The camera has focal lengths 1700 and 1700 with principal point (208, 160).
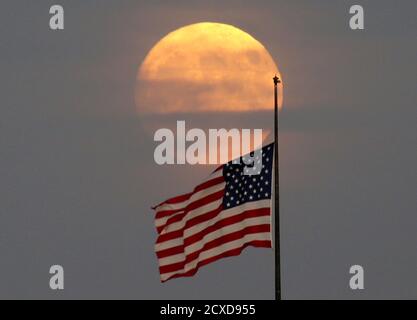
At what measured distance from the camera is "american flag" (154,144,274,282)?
234 feet

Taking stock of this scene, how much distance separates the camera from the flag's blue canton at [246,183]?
2825 inches

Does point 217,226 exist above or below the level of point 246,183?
below

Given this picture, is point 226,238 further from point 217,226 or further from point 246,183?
point 246,183

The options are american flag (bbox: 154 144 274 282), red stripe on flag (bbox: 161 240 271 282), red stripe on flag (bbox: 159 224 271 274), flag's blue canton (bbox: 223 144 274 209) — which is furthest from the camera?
flag's blue canton (bbox: 223 144 274 209)

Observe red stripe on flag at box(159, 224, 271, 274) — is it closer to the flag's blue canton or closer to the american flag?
the american flag

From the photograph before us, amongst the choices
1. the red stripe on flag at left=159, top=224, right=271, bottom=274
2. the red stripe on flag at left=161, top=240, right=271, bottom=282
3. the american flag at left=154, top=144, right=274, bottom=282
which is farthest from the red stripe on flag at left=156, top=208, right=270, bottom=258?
the red stripe on flag at left=161, top=240, right=271, bottom=282

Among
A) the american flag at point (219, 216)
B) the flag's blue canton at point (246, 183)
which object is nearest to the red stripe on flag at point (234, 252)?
the american flag at point (219, 216)

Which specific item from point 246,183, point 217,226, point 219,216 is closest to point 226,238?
point 217,226

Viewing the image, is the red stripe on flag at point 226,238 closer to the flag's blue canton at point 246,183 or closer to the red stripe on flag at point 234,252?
the red stripe on flag at point 234,252

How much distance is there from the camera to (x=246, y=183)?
71.9 m

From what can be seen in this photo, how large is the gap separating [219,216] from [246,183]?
181 cm
